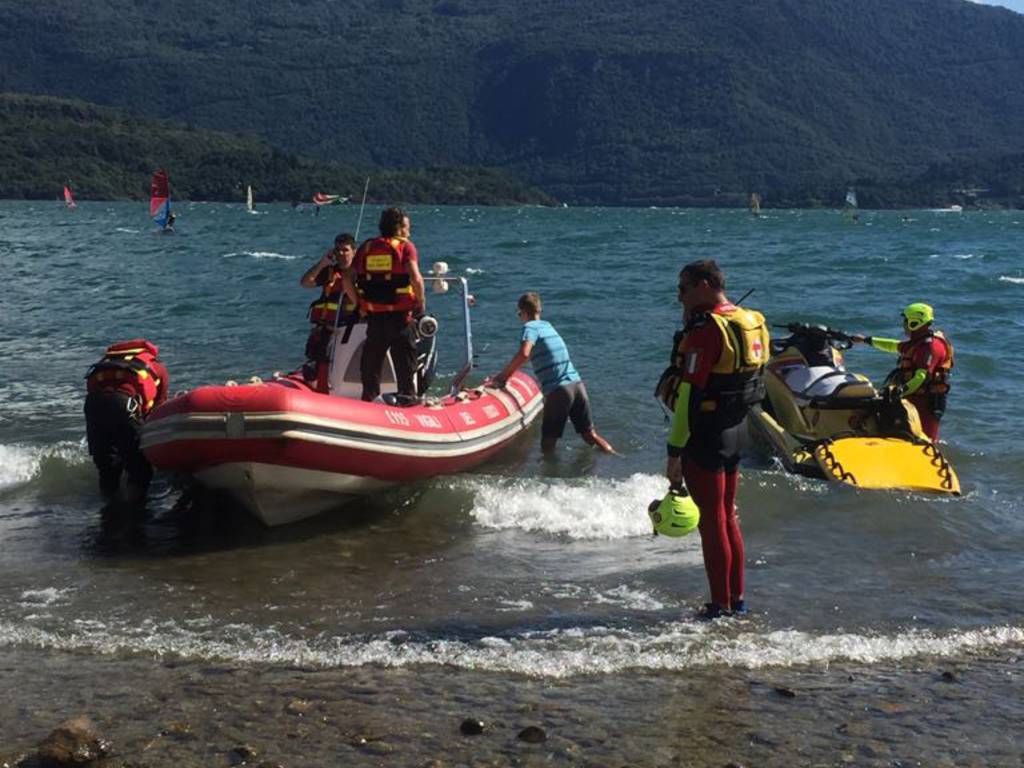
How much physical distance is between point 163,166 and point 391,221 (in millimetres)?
149228

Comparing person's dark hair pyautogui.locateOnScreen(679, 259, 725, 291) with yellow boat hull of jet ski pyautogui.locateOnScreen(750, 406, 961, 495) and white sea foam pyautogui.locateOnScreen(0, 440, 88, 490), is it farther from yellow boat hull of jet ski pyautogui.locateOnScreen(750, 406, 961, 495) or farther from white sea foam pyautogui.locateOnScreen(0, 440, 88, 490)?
white sea foam pyautogui.locateOnScreen(0, 440, 88, 490)

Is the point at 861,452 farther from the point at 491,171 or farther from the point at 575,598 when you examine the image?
the point at 491,171

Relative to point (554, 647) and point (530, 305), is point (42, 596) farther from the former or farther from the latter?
point (530, 305)

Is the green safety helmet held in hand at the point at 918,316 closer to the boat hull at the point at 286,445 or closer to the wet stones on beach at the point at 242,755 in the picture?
the boat hull at the point at 286,445

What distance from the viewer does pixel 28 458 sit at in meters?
8.89

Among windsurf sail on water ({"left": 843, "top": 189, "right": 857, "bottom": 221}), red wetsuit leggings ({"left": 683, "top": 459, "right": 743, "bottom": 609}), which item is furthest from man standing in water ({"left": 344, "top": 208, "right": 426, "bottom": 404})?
windsurf sail on water ({"left": 843, "top": 189, "right": 857, "bottom": 221})

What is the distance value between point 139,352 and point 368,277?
169 centimetres

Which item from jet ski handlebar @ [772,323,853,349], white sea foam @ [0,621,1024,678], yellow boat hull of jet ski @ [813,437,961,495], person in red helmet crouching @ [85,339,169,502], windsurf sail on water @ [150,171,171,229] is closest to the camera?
white sea foam @ [0,621,1024,678]

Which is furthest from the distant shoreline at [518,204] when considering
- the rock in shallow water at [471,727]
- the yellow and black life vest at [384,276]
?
the rock in shallow water at [471,727]

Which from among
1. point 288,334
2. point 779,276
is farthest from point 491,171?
point 288,334

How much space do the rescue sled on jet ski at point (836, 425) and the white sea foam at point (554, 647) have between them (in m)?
2.91

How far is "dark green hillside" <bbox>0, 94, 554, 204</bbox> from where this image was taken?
138 m

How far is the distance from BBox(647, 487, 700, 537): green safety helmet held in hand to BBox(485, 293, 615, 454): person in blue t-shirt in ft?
12.7

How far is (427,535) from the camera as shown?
729 centimetres
